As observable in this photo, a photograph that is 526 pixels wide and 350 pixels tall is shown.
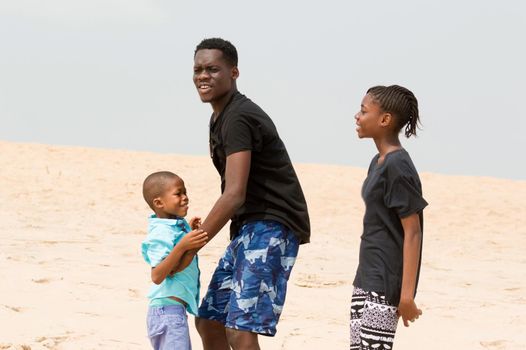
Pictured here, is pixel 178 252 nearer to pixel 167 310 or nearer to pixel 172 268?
pixel 172 268

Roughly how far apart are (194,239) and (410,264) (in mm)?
890

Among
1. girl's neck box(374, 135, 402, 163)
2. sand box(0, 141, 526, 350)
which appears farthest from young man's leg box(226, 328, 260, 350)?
sand box(0, 141, 526, 350)

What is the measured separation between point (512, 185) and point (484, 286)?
11.6m

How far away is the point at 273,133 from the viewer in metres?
3.84

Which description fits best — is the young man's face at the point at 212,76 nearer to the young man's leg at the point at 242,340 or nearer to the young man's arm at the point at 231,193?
the young man's arm at the point at 231,193

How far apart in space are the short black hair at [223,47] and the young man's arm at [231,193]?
48 cm

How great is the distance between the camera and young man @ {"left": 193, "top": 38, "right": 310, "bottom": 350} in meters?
3.73

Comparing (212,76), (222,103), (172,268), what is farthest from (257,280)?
(212,76)

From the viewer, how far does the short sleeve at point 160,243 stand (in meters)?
3.79

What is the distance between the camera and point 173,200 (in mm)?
3812

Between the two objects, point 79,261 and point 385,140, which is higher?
point 385,140

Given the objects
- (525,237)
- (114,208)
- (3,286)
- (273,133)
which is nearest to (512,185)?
(525,237)

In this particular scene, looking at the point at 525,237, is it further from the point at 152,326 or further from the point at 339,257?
the point at 152,326

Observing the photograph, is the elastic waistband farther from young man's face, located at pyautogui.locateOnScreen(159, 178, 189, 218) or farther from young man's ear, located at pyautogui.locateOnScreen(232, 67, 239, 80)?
young man's ear, located at pyautogui.locateOnScreen(232, 67, 239, 80)
